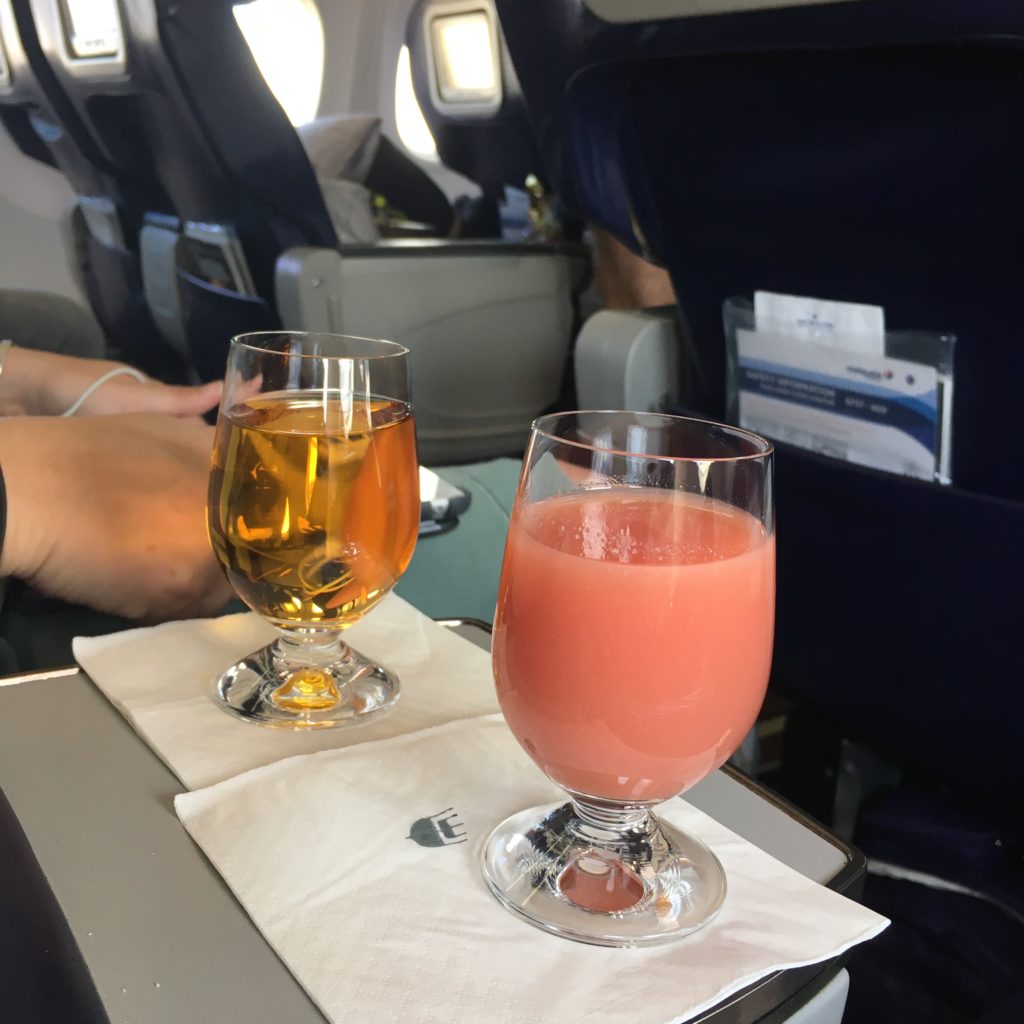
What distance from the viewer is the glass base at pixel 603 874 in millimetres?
377

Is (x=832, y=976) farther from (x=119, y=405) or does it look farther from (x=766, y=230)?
(x=119, y=405)

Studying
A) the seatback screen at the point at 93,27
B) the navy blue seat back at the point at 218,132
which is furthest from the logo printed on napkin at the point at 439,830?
the seatback screen at the point at 93,27

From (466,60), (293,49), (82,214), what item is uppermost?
(293,49)

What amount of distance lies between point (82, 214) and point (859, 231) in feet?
7.23

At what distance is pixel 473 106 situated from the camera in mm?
2453

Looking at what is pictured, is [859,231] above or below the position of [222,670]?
above

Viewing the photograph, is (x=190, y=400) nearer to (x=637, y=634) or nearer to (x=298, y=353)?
(x=298, y=353)

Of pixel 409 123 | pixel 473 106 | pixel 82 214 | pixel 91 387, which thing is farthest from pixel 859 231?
pixel 409 123

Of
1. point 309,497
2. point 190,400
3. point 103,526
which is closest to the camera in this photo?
point 309,497

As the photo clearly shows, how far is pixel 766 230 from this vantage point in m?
0.81

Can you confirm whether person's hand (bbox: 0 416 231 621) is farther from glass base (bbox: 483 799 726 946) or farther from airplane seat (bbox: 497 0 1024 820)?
airplane seat (bbox: 497 0 1024 820)

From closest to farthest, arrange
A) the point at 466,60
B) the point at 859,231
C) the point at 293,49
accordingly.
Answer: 1. the point at 859,231
2. the point at 466,60
3. the point at 293,49

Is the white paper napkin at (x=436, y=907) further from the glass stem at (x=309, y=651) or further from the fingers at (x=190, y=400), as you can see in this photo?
the fingers at (x=190, y=400)

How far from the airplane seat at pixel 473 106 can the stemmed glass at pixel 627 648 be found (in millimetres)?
2126
